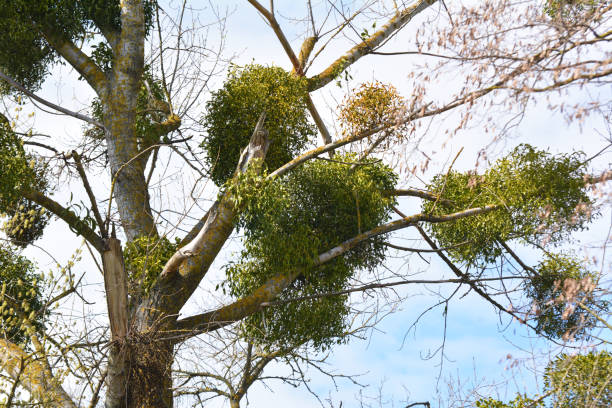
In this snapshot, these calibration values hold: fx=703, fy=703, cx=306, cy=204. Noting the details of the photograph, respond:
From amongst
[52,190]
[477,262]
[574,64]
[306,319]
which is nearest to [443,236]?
[477,262]

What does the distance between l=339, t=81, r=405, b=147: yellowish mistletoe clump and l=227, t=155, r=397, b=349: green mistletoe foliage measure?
48 centimetres

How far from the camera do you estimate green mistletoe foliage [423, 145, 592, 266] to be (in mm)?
8641

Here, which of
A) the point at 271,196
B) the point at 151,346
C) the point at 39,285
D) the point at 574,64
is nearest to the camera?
the point at 574,64

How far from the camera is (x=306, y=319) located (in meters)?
8.75

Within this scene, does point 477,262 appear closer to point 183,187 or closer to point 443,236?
point 443,236

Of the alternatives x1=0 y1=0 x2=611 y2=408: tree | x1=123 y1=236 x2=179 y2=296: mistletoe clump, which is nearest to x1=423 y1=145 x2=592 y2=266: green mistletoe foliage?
x1=0 y1=0 x2=611 y2=408: tree

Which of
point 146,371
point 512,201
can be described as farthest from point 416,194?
point 146,371

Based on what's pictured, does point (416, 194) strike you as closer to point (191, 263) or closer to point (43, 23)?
point (191, 263)

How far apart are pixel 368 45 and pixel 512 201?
3.18 meters

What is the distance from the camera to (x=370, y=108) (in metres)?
8.48

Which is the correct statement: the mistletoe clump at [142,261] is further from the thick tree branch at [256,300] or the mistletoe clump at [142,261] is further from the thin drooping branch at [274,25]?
the thin drooping branch at [274,25]

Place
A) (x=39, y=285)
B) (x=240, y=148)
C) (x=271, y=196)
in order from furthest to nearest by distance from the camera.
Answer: (x=39, y=285), (x=240, y=148), (x=271, y=196)

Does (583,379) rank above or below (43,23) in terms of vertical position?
below

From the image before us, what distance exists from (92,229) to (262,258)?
2.09 m
